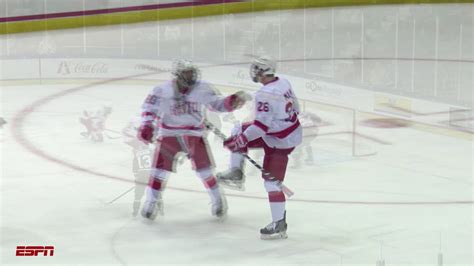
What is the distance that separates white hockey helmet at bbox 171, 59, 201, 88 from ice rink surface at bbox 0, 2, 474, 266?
553 millimetres

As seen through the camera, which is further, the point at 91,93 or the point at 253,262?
the point at 91,93

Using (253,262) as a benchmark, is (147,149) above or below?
above

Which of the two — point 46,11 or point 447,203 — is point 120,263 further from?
point 46,11

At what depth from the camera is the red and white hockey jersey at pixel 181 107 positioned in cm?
421

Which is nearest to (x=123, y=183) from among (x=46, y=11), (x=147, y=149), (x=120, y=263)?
(x=147, y=149)

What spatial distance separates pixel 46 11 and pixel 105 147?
3.96 meters

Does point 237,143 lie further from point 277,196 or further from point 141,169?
point 141,169

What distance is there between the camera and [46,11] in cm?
923

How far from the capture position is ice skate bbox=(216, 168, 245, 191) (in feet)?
14.1

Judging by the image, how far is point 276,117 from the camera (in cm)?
406

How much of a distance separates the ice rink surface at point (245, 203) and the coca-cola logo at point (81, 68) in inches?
50.2

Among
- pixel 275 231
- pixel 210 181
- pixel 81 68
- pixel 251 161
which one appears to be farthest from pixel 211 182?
pixel 81 68

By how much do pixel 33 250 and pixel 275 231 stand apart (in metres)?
0.91

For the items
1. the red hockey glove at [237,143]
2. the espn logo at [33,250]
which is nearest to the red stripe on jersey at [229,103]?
the red hockey glove at [237,143]
